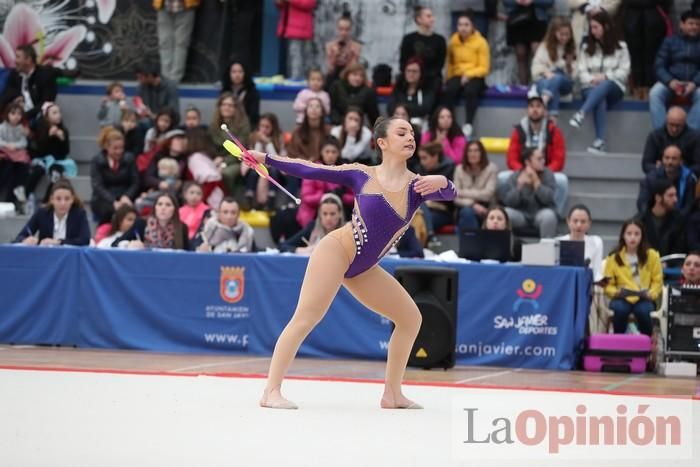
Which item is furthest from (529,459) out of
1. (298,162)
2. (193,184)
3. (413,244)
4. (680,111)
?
(680,111)

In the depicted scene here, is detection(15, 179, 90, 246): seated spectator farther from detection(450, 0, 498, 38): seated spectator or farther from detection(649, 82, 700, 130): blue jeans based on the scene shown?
detection(649, 82, 700, 130): blue jeans

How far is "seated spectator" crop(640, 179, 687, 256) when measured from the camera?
11.4m

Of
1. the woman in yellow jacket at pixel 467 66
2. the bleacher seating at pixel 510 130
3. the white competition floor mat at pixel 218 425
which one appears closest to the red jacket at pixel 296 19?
the bleacher seating at pixel 510 130

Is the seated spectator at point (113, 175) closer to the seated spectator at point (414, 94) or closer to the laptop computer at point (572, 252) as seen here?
the seated spectator at point (414, 94)

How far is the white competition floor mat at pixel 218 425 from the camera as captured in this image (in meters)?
4.63

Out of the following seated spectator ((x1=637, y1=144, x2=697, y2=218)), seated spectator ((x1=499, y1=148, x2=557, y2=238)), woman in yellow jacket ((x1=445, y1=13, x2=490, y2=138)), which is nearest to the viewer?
seated spectator ((x1=637, y1=144, x2=697, y2=218))

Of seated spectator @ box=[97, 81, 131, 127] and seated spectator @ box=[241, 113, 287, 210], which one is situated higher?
seated spectator @ box=[97, 81, 131, 127]

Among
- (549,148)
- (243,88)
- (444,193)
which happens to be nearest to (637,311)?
(549,148)

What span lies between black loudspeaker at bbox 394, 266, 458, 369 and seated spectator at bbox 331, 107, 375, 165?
326 centimetres

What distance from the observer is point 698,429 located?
579 cm

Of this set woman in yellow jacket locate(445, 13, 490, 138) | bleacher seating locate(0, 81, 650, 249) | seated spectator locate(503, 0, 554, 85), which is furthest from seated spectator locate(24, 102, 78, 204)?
seated spectator locate(503, 0, 554, 85)

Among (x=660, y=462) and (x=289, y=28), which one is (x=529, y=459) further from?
(x=289, y=28)

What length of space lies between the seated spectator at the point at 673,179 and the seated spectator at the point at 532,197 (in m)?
0.86

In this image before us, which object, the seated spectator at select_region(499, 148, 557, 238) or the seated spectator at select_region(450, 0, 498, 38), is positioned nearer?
the seated spectator at select_region(499, 148, 557, 238)
